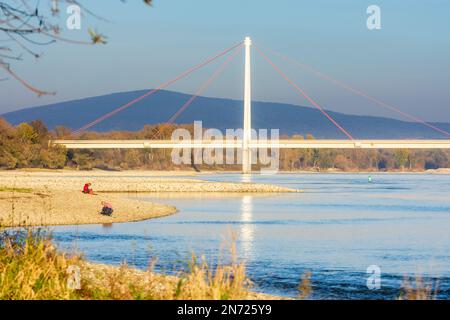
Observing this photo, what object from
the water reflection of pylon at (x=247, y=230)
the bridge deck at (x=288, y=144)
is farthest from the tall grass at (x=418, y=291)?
the bridge deck at (x=288, y=144)

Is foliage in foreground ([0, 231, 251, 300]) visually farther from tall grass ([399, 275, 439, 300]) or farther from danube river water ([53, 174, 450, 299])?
tall grass ([399, 275, 439, 300])

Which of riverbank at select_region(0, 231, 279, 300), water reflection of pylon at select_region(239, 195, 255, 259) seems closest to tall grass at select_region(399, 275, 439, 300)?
riverbank at select_region(0, 231, 279, 300)

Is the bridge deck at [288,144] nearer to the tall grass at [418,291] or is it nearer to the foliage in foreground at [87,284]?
the tall grass at [418,291]

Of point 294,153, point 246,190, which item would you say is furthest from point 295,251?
point 294,153
